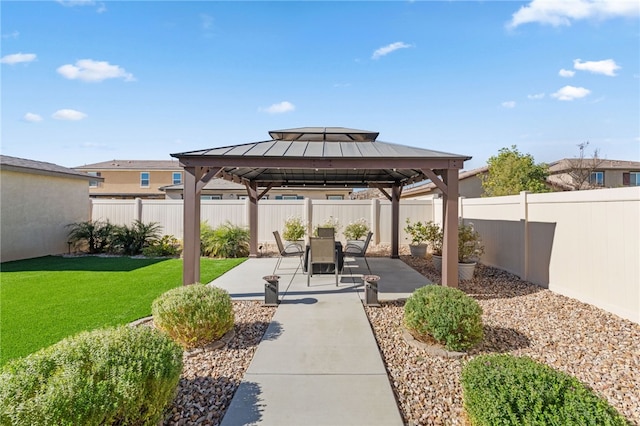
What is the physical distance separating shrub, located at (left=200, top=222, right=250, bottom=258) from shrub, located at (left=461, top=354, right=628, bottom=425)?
9.52 meters

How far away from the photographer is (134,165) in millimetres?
28828

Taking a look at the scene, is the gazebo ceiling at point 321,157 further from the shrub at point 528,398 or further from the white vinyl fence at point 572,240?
the shrub at point 528,398

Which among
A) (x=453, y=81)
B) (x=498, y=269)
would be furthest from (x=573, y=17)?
(x=498, y=269)

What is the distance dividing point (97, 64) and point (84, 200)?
5.71m

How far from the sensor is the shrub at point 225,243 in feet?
36.4

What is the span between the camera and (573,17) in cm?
828

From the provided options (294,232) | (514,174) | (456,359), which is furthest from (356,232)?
(514,174)

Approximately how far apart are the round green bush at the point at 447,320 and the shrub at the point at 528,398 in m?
1.24

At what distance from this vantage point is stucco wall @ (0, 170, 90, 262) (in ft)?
34.2

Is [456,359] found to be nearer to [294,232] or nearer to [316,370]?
[316,370]

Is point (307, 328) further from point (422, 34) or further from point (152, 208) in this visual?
point (152, 208)

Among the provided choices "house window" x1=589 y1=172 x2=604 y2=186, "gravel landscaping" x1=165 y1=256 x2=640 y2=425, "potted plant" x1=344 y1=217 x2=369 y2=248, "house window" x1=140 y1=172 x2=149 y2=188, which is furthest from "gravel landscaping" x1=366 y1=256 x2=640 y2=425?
"house window" x1=140 y1=172 x2=149 y2=188

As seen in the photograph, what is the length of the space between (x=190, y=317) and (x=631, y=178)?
32191 mm

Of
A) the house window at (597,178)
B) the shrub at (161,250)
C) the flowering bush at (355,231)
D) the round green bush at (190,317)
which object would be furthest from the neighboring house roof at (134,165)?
the house window at (597,178)
